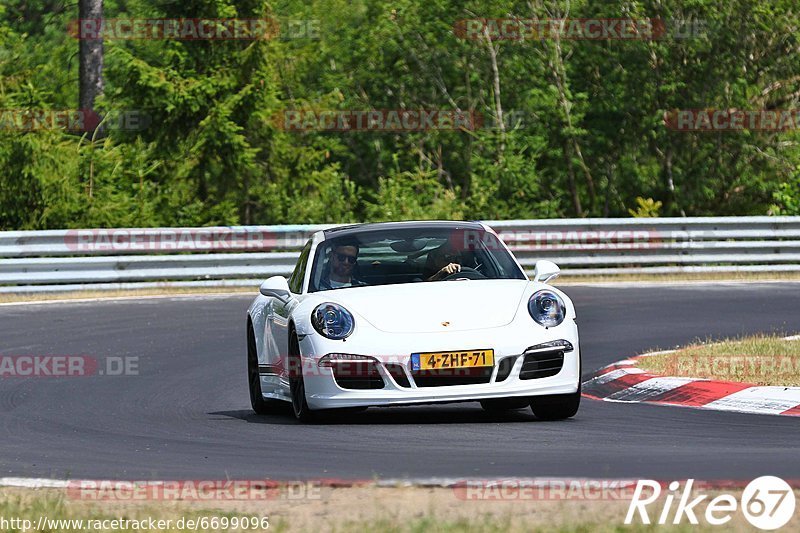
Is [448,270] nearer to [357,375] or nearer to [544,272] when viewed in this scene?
[544,272]

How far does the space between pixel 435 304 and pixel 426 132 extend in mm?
26249

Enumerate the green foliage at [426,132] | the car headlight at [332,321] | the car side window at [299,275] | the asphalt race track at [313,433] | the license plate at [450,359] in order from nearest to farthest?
the asphalt race track at [313,433], the license plate at [450,359], the car headlight at [332,321], the car side window at [299,275], the green foliage at [426,132]

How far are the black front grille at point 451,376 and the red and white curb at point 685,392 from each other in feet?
5.69

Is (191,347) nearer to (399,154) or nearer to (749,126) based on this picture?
(749,126)

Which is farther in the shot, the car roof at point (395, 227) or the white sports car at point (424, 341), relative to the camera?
the car roof at point (395, 227)

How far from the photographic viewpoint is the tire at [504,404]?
9602mm

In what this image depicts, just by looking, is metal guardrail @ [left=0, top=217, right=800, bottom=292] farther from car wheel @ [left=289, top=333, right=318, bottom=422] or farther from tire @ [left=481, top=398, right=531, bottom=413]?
car wheel @ [left=289, top=333, right=318, bottom=422]

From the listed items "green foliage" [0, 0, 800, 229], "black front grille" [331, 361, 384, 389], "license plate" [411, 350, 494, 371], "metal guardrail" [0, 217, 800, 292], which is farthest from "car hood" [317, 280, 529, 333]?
"green foliage" [0, 0, 800, 229]

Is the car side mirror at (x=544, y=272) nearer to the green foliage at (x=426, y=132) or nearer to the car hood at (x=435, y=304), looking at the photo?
the car hood at (x=435, y=304)

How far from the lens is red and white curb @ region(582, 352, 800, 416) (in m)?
10.1

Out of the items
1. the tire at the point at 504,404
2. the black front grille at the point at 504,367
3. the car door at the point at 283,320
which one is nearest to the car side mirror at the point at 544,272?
the tire at the point at 504,404

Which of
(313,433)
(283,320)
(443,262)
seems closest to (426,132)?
(443,262)

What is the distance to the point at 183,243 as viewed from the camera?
74.9 ft

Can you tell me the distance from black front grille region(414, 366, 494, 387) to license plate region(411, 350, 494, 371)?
1.1 inches
